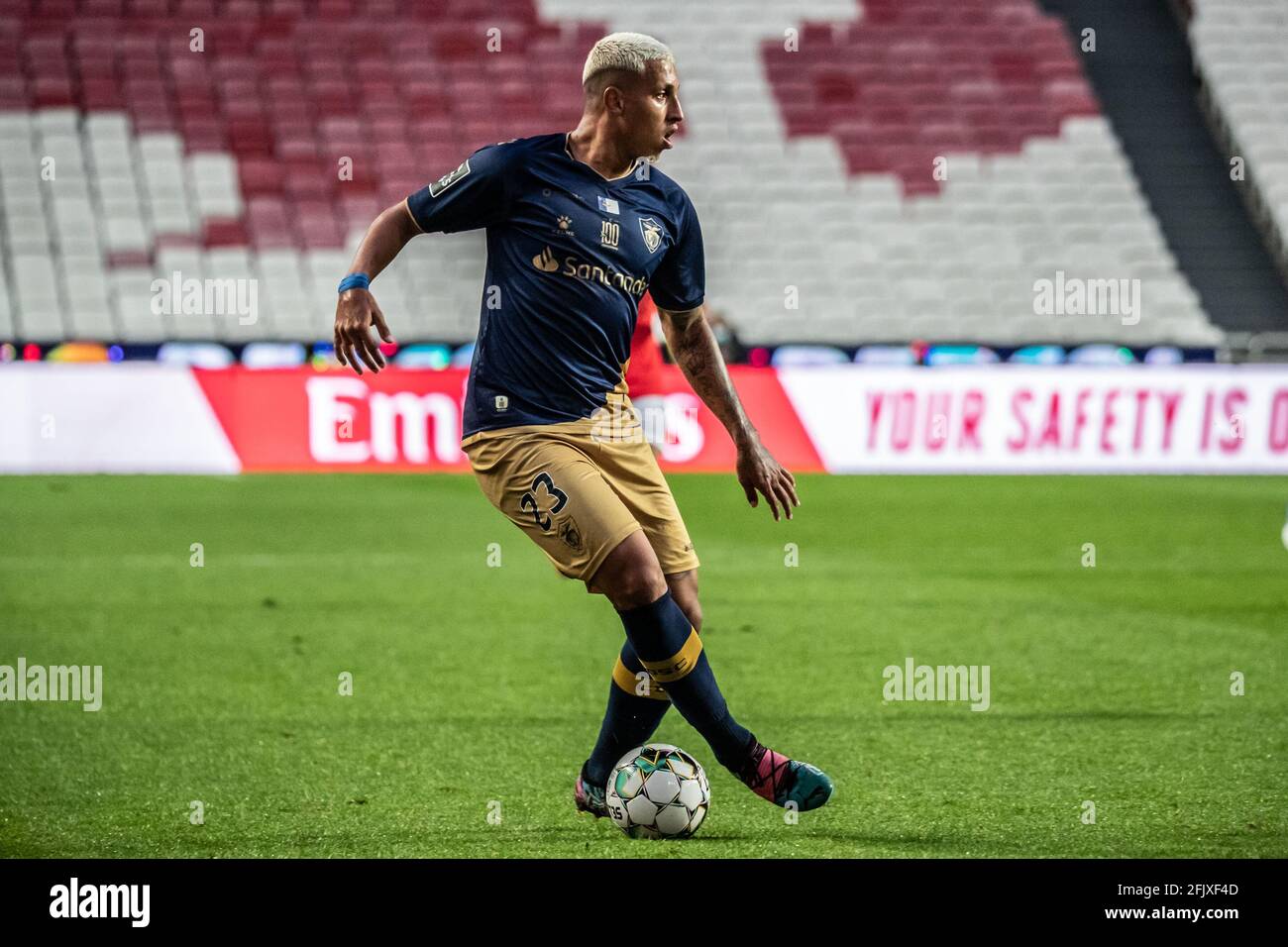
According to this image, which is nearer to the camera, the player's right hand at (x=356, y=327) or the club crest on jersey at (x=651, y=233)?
the player's right hand at (x=356, y=327)

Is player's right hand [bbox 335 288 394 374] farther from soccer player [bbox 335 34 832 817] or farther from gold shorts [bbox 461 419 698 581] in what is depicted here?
gold shorts [bbox 461 419 698 581]

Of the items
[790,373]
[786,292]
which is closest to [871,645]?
[790,373]

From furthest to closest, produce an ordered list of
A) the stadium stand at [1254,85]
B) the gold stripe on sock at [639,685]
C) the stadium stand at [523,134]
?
the stadium stand at [1254,85] < the stadium stand at [523,134] < the gold stripe on sock at [639,685]

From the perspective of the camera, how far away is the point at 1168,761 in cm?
640

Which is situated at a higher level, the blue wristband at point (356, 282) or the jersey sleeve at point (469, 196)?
the jersey sleeve at point (469, 196)

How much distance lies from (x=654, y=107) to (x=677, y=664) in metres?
1.55

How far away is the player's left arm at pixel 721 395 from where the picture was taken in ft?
17.9

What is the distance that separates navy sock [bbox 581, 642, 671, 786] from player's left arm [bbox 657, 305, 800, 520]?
637mm

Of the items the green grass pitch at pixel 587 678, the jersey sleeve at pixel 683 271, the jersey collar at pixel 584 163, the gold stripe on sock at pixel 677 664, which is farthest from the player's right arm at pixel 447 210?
the green grass pitch at pixel 587 678

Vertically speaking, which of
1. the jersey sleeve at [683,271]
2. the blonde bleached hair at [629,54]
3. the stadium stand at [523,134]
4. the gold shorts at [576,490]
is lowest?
the gold shorts at [576,490]

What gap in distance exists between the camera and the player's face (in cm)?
509

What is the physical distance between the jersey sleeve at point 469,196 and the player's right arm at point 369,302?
0.06 metres

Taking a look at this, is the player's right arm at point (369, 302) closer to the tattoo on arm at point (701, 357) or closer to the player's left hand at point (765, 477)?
the tattoo on arm at point (701, 357)

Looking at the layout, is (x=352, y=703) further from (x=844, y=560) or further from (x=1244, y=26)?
(x=1244, y=26)
